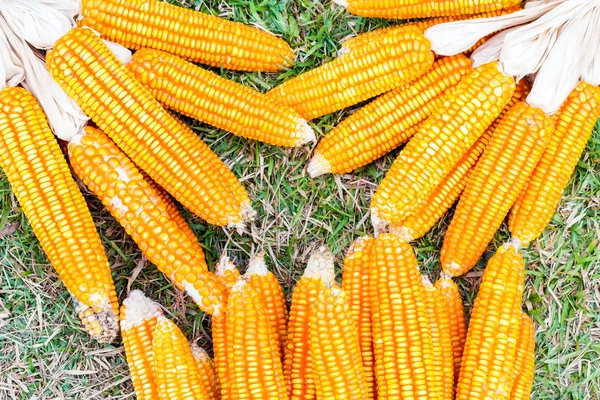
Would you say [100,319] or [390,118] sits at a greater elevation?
[390,118]

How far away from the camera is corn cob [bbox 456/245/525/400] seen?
310 centimetres

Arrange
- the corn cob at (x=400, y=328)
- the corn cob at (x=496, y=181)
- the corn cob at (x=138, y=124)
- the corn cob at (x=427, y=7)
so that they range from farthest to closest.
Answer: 1. the corn cob at (x=427, y=7)
2. the corn cob at (x=496, y=181)
3. the corn cob at (x=138, y=124)
4. the corn cob at (x=400, y=328)

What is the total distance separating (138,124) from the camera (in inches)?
126

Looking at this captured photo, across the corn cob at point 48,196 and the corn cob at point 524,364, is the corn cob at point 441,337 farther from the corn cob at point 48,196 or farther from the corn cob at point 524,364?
the corn cob at point 48,196

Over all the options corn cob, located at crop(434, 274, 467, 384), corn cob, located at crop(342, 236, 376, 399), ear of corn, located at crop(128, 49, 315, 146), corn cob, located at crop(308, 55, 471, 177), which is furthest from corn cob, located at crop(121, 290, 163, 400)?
corn cob, located at crop(434, 274, 467, 384)

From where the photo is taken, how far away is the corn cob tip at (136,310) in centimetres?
329

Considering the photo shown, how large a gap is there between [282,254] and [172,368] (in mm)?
944

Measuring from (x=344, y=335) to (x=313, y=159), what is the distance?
107cm

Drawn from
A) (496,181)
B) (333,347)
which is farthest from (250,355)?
(496,181)

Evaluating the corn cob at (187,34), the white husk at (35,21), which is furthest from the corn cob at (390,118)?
the white husk at (35,21)

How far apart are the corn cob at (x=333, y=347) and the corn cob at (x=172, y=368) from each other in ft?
2.00

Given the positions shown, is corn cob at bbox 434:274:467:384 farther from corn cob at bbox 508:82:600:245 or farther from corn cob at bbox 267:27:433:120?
corn cob at bbox 267:27:433:120

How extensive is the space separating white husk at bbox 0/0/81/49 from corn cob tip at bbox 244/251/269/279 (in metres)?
1.54

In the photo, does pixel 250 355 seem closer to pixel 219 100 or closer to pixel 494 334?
pixel 494 334
